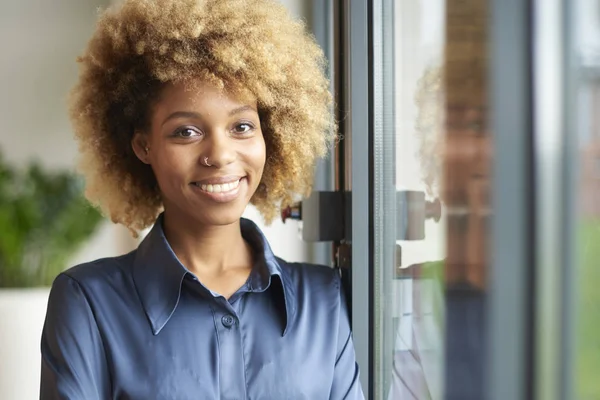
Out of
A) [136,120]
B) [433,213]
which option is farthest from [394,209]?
[136,120]

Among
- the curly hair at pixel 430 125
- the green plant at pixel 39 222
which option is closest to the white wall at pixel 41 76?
the green plant at pixel 39 222

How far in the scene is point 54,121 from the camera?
5.19m

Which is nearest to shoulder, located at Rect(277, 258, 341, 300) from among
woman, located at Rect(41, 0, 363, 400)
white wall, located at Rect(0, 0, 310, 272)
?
woman, located at Rect(41, 0, 363, 400)

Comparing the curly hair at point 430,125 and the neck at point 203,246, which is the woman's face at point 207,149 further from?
the curly hair at point 430,125

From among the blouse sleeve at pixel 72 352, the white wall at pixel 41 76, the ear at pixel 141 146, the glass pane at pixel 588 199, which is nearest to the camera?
A: the glass pane at pixel 588 199

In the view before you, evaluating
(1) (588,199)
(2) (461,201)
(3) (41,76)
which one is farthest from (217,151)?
(3) (41,76)

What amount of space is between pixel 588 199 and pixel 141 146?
3.05 feet

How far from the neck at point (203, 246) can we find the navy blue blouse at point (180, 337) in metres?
0.03

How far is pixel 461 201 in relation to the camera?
0.86 metres

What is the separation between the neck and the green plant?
3.39m

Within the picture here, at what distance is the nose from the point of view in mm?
1330

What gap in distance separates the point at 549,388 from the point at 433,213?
417 millimetres

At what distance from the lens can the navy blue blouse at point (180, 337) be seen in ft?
4.40

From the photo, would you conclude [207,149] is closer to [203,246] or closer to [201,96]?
[201,96]
